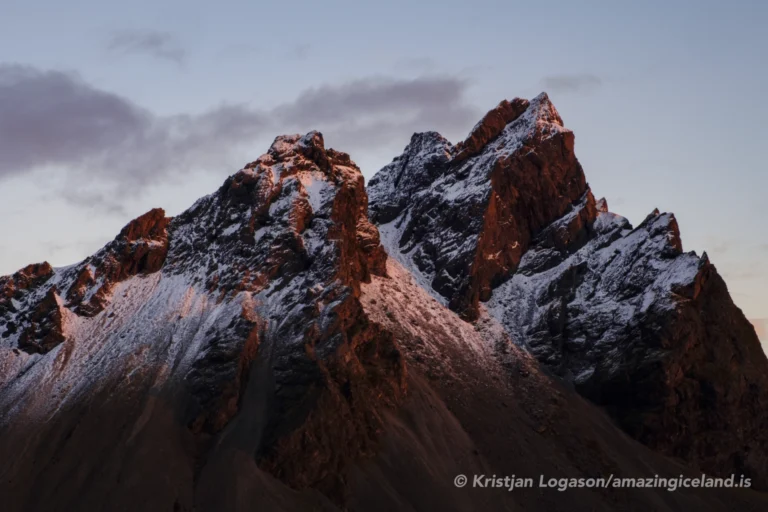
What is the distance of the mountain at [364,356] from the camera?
426 ft

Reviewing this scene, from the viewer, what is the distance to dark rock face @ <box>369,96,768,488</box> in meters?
155

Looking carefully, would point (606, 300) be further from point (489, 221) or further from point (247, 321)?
point (247, 321)

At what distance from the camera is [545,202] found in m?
196

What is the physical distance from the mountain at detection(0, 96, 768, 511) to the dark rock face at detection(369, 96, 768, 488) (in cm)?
45

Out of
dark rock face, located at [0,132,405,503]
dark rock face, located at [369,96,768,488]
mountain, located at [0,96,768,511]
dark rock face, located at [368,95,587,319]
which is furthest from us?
dark rock face, located at [368,95,587,319]

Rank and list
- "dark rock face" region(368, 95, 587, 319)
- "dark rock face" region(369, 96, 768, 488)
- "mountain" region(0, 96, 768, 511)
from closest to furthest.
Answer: "mountain" region(0, 96, 768, 511) → "dark rock face" region(369, 96, 768, 488) → "dark rock face" region(368, 95, 587, 319)

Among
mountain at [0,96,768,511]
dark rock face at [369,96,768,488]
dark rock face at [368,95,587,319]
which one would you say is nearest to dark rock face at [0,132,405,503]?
mountain at [0,96,768,511]

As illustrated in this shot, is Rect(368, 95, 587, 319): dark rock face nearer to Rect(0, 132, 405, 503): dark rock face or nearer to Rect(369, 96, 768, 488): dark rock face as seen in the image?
Rect(369, 96, 768, 488): dark rock face

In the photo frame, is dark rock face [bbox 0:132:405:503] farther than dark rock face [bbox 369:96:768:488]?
No

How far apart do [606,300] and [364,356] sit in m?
50.9

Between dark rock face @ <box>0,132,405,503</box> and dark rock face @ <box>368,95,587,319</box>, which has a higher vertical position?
dark rock face @ <box>368,95,587,319</box>

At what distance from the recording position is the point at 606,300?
173m

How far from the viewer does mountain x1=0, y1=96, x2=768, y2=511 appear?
5113 inches

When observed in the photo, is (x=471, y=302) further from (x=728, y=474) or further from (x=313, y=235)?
(x=728, y=474)
